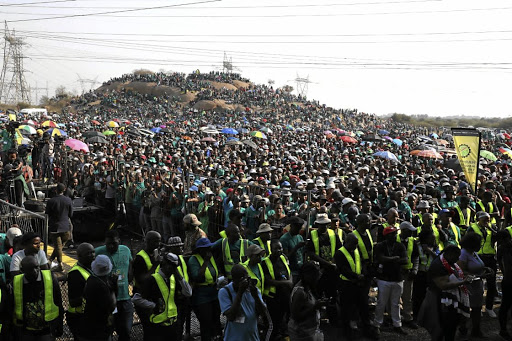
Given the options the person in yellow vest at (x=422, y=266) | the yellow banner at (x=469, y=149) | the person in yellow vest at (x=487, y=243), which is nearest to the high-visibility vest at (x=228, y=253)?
the person in yellow vest at (x=422, y=266)

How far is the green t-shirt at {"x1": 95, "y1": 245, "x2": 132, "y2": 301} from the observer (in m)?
5.39

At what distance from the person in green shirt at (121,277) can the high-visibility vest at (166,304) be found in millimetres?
623

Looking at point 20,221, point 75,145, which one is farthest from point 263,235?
point 75,145

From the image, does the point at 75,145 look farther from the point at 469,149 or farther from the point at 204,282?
the point at 204,282

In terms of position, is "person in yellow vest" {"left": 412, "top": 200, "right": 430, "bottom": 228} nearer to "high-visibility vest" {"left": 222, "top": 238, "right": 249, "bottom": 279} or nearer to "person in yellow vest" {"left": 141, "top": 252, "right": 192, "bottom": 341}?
"high-visibility vest" {"left": 222, "top": 238, "right": 249, "bottom": 279}

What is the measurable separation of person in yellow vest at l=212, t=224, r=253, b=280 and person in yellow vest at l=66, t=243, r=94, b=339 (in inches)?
72.8

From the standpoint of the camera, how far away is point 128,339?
5508mm

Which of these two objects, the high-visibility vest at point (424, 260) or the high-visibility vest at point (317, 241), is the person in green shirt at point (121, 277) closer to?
the high-visibility vest at point (317, 241)

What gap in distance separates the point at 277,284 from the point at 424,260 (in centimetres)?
245

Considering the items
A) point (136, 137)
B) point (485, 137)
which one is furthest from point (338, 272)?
point (485, 137)

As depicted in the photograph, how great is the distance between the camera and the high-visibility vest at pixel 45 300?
4.62m

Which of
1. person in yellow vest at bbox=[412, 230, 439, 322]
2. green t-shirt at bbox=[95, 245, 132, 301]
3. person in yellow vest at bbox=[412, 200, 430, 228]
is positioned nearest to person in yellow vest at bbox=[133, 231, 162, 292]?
green t-shirt at bbox=[95, 245, 132, 301]

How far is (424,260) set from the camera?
23.2 feet

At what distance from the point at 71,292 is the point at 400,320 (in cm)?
428
